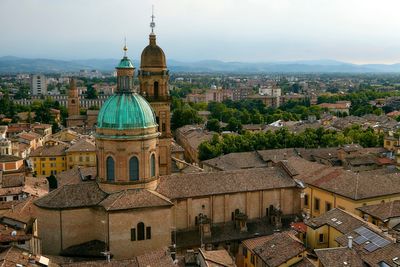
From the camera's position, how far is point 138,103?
39938mm

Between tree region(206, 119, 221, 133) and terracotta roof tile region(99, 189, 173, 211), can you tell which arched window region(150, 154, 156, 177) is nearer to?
terracotta roof tile region(99, 189, 173, 211)

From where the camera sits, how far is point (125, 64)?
4206cm

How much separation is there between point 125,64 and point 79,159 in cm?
4466

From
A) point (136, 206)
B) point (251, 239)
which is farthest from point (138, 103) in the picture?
point (251, 239)

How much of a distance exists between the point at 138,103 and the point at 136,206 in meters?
8.50

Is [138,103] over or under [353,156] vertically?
over

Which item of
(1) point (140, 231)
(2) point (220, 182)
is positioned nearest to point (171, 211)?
(1) point (140, 231)

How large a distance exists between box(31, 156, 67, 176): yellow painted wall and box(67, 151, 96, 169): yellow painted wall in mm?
1308

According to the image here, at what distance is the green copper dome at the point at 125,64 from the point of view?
41.7 meters

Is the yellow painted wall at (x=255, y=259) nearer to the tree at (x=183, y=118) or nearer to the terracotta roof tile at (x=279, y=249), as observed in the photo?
the terracotta roof tile at (x=279, y=249)

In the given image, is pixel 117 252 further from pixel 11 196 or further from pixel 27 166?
pixel 27 166

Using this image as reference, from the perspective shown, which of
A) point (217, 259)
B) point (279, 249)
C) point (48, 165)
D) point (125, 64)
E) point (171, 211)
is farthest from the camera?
point (48, 165)

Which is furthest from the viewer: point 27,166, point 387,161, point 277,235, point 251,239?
point 27,166

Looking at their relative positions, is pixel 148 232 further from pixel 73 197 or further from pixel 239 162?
pixel 239 162
